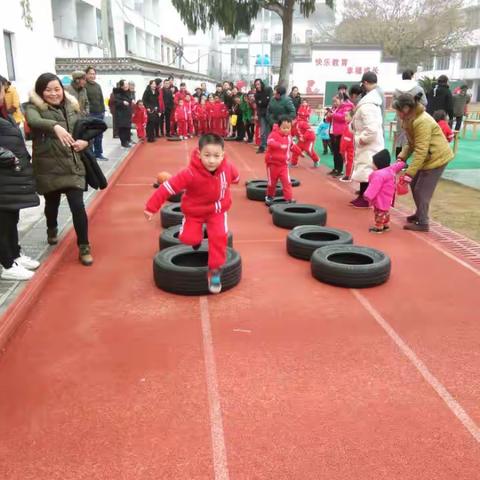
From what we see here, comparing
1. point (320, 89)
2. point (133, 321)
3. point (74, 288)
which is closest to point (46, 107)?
point (74, 288)

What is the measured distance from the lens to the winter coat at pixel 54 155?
4852 mm

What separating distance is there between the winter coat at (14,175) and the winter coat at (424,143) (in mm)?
4315

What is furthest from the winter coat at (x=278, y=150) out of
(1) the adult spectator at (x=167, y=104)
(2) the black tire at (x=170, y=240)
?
(1) the adult spectator at (x=167, y=104)

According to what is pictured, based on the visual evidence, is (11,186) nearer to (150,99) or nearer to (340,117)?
(340,117)

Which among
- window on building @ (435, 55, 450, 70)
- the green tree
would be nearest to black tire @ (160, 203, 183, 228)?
the green tree

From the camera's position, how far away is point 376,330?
403 cm

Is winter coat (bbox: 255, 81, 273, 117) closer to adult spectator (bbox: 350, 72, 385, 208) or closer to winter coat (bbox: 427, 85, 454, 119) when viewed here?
winter coat (bbox: 427, 85, 454, 119)

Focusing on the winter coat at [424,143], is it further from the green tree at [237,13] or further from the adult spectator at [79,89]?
the green tree at [237,13]

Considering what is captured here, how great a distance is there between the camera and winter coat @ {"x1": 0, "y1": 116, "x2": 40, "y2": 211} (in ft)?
14.0

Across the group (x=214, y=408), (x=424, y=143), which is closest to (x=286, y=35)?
(x=424, y=143)

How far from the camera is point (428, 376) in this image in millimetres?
3373

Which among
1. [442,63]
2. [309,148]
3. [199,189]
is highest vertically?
[442,63]

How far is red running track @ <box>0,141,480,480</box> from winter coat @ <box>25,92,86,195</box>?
0.92m

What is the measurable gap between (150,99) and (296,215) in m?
11.5
